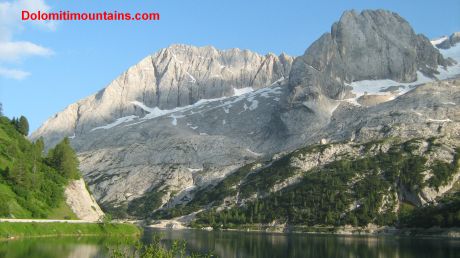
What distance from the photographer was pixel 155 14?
87125 mm

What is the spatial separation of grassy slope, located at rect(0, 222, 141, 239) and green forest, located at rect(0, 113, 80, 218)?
511 cm

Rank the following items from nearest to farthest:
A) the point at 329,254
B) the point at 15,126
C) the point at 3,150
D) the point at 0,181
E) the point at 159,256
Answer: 1. the point at 159,256
2. the point at 329,254
3. the point at 0,181
4. the point at 3,150
5. the point at 15,126

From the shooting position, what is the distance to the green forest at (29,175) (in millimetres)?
111250

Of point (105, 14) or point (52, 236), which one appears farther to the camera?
point (52, 236)

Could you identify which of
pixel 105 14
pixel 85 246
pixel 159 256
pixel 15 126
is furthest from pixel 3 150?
pixel 159 256

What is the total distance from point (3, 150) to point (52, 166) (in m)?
16.0

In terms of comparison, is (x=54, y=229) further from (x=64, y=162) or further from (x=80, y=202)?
(x=64, y=162)

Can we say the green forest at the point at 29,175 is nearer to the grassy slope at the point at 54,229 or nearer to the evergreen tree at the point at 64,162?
the evergreen tree at the point at 64,162

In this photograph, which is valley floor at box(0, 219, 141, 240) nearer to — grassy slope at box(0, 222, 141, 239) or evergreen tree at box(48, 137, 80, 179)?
grassy slope at box(0, 222, 141, 239)

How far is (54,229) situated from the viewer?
109 m

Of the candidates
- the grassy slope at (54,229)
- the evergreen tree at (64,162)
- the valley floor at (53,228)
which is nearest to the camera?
the grassy slope at (54,229)

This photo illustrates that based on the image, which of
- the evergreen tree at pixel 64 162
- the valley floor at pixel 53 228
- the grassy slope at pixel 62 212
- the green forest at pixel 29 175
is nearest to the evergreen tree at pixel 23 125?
the green forest at pixel 29 175

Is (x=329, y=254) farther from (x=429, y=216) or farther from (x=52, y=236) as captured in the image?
(x=429, y=216)

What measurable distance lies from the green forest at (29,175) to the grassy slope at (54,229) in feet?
16.8
